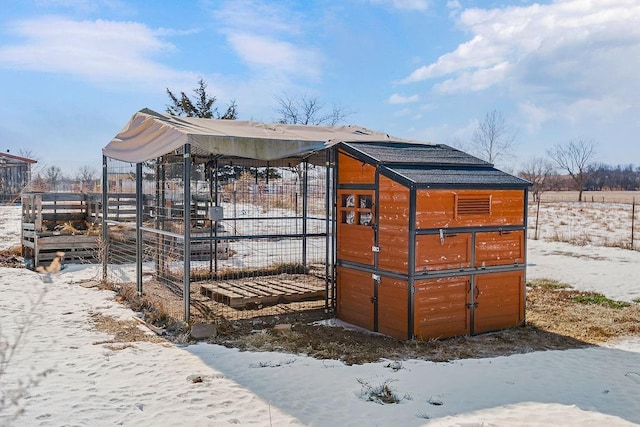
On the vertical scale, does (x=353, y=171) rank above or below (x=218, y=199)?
above

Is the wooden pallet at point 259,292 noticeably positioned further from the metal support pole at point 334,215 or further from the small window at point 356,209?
the small window at point 356,209

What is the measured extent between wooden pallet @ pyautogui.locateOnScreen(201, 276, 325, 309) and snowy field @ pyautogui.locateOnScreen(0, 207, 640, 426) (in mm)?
1862

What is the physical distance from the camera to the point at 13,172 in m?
35.2

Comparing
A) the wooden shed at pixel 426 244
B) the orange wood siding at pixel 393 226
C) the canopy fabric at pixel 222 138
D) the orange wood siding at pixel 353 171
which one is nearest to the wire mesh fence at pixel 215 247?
the orange wood siding at pixel 353 171

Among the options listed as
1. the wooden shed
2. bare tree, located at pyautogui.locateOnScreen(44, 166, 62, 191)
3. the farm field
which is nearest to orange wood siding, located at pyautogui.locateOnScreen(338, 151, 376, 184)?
the wooden shed

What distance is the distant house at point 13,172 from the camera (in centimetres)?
3267

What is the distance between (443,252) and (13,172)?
35088 mm

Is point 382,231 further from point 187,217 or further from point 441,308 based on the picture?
point 187,217

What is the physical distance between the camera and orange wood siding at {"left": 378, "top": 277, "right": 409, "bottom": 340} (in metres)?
7.14

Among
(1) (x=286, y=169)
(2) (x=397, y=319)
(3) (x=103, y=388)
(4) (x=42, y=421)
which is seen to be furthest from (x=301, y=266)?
(4) (x=42, y=421)

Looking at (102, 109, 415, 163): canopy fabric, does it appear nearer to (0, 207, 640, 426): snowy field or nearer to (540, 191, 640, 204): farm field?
(0, 207, 640, 426): snowy field

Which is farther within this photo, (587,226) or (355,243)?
(587,226)

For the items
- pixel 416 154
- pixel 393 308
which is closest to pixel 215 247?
pixel 416 154

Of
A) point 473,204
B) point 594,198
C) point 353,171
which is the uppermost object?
point 353,171
